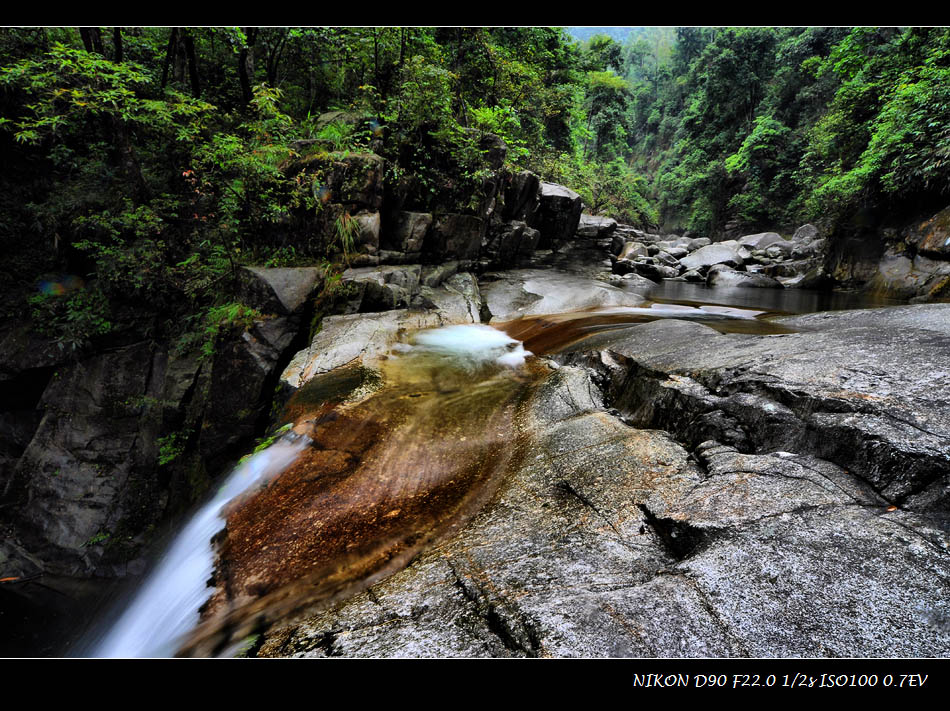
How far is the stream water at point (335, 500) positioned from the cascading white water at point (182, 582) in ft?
0.04

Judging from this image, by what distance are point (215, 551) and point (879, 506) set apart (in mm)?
3670

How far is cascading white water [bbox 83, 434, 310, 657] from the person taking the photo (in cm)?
216

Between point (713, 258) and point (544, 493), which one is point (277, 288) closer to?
point (544, 493)

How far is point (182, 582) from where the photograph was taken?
2.46 m

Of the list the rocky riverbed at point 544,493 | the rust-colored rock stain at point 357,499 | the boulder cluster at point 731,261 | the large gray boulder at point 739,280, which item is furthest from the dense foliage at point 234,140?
the rust-colored rock stain at point 357,499

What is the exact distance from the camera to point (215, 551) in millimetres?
2488

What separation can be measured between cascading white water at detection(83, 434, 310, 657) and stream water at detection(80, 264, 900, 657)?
11 millimetres

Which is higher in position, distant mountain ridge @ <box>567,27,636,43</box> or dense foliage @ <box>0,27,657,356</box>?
distant mountain ridge @ <box>567,27,636,43</box>

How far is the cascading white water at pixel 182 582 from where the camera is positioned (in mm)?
2156

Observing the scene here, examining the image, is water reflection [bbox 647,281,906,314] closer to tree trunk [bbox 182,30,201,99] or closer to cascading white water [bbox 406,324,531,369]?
cascading white water [bbox 406,324,531,369]

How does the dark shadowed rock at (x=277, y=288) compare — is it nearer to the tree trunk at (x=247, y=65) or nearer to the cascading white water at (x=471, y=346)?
the cascading white water at (x=471, y=346)

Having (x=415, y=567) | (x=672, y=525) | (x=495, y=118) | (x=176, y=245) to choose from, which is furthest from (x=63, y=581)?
(x=495, y=118)

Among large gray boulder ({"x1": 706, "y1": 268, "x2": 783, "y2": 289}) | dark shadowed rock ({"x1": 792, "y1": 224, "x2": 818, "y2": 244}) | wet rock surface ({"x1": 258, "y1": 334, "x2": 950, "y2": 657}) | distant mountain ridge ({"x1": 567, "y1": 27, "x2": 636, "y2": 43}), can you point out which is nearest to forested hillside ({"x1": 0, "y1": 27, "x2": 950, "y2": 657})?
wet rock surface ({"x1": 258, "y1": 334, "x2": 950, "y2": 657})

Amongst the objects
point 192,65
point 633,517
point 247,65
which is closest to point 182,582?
point 633,517
